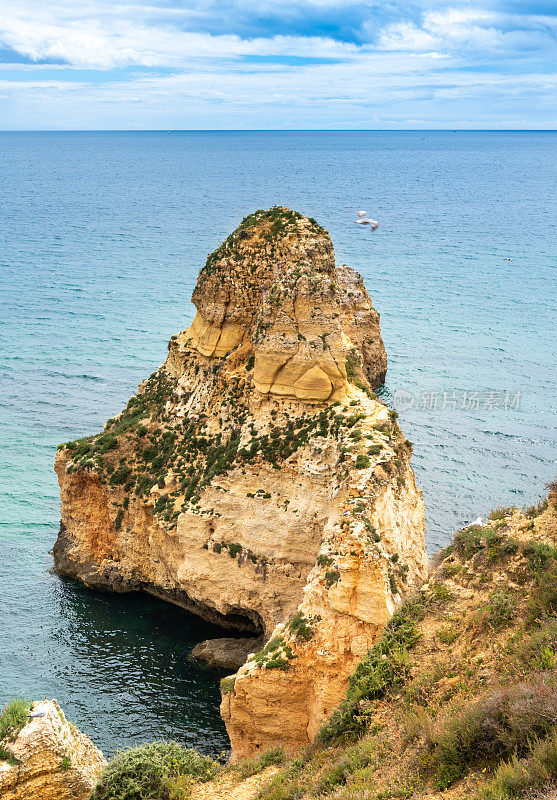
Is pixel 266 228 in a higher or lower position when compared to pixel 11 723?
higher

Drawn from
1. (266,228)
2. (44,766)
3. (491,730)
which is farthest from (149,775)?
(266,228)

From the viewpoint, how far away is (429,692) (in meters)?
17.4

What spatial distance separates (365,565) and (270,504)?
27.3 ft

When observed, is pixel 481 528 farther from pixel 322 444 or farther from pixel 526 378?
pixel 526 378

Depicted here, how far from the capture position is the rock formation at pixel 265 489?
1019 inches

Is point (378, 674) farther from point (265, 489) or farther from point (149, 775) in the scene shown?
point (265, 489)

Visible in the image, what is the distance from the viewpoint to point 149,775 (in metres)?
20.7

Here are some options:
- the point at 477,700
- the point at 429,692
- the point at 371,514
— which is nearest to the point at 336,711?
the point at 429,692

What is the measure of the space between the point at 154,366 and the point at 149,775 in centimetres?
4969

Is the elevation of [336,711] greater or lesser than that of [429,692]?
lesser

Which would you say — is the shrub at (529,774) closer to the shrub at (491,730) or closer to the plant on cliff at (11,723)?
the shrub at (491,730)

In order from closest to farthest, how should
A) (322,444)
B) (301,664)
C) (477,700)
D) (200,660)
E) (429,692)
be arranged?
(477,700)
(429,692)
(301,664)
(322,444)
(200,660)

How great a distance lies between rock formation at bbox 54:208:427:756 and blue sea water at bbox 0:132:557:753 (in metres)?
3.31

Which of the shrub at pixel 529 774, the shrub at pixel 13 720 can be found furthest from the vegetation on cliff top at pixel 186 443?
the shrub at pixel 529 774
